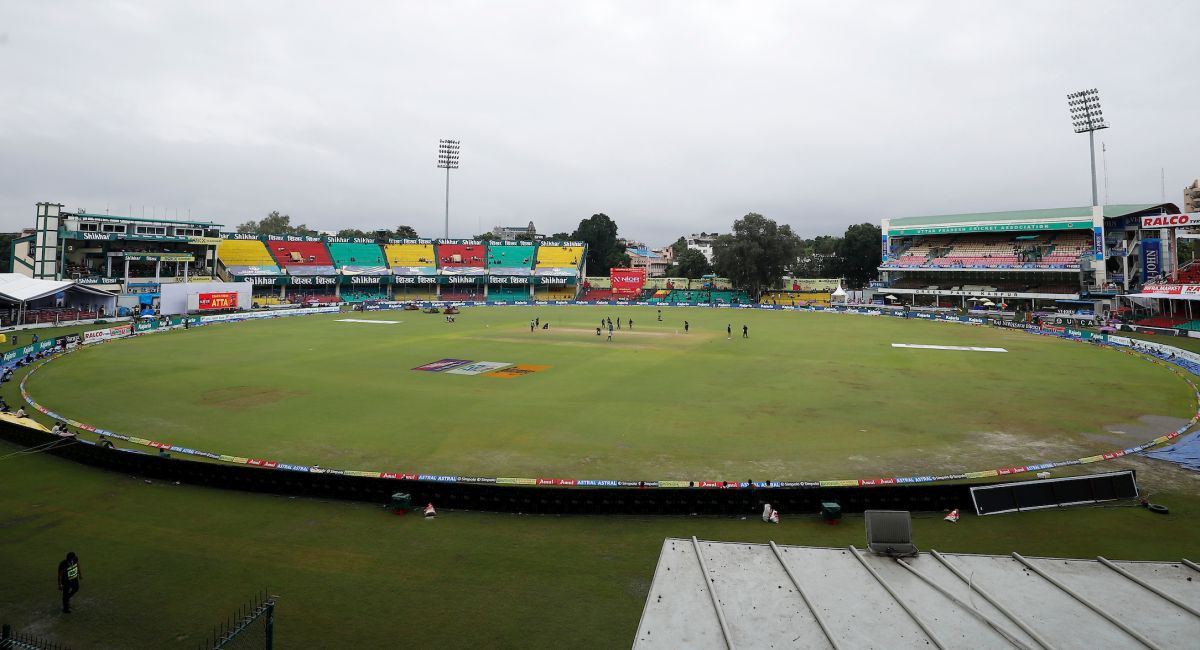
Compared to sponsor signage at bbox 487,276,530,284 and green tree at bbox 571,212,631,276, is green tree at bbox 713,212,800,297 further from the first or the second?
green tree at bbox 571,212,631,276

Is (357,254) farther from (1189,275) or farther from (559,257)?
(1189,275)

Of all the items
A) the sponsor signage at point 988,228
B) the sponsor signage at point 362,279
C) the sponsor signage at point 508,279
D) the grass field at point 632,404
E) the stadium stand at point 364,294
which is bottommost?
the grass field at point 632,404

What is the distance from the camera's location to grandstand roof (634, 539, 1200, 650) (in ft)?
25.4

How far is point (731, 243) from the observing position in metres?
104

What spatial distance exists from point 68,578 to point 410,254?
100m

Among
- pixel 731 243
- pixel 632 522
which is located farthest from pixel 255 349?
pixel 731 243

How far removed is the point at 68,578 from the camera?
33.4 feet

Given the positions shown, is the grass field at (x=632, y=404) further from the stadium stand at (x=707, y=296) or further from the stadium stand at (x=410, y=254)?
the stadium stand at (x=410, y=254)

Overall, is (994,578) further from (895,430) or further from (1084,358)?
(1084,358)

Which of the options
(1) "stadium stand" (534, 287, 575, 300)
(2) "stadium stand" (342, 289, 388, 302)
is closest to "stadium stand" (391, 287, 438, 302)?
(2) "stadium stand" (342, 289, 388, 302)

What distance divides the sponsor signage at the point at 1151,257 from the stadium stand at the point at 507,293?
82.6 meters

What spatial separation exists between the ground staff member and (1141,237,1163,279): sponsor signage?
87.5 metres

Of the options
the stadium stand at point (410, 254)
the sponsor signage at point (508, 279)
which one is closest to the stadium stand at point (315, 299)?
the stadium stand at point (410, 254)

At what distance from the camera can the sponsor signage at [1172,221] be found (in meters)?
53.9
